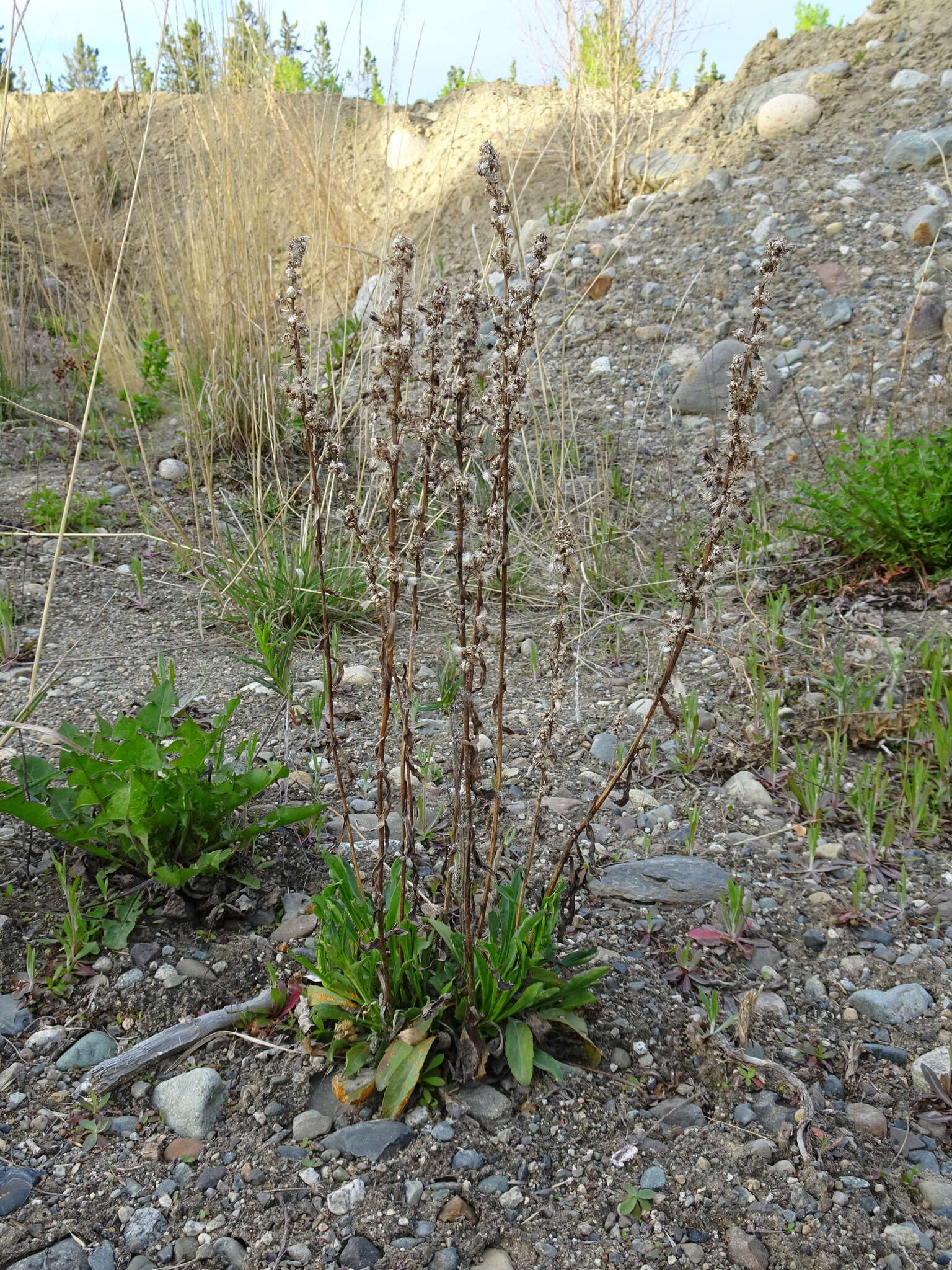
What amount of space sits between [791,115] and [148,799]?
21.7 feet

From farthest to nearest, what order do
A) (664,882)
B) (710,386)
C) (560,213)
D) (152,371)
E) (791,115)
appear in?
(560,213), (791,115), (152,371), (710,386), (664,882)

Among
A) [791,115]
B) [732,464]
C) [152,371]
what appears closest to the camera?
[732,464]

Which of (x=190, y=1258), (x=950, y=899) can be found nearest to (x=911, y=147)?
(x=950, y=899)

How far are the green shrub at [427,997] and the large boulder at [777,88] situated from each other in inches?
269

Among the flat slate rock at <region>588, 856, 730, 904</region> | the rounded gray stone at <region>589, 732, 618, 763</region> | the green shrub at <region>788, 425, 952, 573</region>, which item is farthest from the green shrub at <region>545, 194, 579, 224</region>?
the flat slate rock at <region>588, 856, 730, 904</region>

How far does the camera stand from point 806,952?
6.57ft

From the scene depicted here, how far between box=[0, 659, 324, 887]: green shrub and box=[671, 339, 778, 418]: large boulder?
3.71 metres

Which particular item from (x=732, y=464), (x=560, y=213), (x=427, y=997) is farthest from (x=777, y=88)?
(x=427, y=997)

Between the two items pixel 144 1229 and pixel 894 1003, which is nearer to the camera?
pixel 144 1229

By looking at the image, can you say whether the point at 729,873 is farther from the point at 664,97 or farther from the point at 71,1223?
the point at 664,97

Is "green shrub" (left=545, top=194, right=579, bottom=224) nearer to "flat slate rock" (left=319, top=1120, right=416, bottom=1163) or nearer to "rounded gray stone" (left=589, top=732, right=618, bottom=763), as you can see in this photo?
"rounded gray stone" (left=589, top=732, right=618, bottom=763)

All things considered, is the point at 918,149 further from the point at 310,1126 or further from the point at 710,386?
the point at 310,1126

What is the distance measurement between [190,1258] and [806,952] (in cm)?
129

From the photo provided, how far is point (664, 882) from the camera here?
85.0 inches
